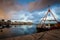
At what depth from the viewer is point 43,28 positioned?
14117 millimetres

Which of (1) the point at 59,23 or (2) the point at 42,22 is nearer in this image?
(1) the point at 59,23

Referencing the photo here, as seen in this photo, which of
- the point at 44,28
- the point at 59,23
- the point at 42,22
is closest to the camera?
the point at 59,23

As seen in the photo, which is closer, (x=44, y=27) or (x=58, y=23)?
Result: (x=58, y=23)

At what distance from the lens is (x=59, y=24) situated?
12.6 m

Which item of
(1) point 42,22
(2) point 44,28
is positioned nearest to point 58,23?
(2) point 44,28

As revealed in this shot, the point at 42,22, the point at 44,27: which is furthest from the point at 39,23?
the point at 44,27

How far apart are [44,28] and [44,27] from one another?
30 centimetres

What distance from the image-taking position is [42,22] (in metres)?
16.2

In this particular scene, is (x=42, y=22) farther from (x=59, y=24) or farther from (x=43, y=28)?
(x=59, y=24)

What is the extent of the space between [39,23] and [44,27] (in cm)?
236

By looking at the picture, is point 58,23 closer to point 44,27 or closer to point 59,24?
point 59,24

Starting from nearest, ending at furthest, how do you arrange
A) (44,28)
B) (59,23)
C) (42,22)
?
(59,23) → (44,28) → (42,22)

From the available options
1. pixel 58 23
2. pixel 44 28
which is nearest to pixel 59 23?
pixel 58 23

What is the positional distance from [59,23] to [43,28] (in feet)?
8.67
